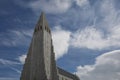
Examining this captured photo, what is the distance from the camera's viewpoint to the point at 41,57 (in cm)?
6944

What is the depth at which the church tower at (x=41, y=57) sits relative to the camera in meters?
66.9

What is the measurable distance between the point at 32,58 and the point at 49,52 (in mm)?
7235

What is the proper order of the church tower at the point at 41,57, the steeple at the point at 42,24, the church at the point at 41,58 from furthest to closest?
the steeple at the point at 42,24 < the church at the point at 41,58 < the church tower at the point at 41,57

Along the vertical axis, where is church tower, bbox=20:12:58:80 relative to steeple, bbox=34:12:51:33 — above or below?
below

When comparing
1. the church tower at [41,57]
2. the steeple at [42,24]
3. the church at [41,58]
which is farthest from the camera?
the steeple at [42,24]

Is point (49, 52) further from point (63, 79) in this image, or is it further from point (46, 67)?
point (63, 79)

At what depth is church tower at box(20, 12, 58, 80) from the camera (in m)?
66.9

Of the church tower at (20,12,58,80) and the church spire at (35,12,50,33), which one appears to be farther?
the church spire at (35,12,50,33)

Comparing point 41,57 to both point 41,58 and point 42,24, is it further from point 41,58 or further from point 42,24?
point 42,24

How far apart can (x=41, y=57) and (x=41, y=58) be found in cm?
44

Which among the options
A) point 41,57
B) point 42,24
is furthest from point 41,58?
point 42,24

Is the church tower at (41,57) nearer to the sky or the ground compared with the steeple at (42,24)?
nearer to the ground

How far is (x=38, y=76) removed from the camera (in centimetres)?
6562

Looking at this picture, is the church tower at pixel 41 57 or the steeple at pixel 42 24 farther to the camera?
the steeple at pixel 42 24
